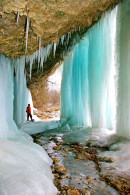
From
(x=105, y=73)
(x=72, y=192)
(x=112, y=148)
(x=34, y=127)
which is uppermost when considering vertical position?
(x=105, y=73)

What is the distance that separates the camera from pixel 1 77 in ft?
13.8

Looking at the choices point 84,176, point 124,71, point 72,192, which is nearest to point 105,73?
point 124,71

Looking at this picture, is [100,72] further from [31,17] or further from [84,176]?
[84,176]

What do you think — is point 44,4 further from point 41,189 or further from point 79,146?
point 79,146

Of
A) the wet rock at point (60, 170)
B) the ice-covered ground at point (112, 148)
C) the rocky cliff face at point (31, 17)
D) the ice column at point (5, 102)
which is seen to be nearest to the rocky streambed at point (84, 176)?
the wet rock at point (60, 170)

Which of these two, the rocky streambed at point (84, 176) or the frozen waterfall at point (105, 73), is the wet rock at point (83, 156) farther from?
the frozen waterfall at point (105, 73)

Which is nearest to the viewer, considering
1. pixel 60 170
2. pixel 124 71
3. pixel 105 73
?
pixel 60 170

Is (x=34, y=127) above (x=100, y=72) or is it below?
below

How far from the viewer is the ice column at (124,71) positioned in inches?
187

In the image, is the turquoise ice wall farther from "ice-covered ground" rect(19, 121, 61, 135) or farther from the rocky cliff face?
"ice-covered ground" rect(19, 121, 61, 135)

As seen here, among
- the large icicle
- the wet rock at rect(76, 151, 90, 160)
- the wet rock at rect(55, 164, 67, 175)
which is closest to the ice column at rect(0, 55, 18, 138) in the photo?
the large icicle

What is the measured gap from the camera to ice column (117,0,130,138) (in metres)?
4.76

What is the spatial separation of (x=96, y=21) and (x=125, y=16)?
1110 millimetres

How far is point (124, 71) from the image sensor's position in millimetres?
4891
